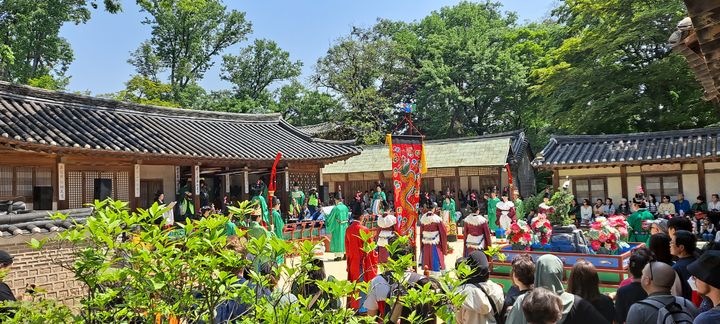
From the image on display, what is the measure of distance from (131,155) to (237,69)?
1105 inches

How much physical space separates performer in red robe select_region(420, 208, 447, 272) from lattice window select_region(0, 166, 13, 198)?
9460 mm

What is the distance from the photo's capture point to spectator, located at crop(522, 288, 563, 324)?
2.84 meters

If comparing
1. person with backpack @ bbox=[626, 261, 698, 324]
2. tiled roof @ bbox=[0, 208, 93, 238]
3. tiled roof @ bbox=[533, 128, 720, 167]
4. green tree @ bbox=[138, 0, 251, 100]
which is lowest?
person with backpack @ bbox=[626, 261, 698, 324]

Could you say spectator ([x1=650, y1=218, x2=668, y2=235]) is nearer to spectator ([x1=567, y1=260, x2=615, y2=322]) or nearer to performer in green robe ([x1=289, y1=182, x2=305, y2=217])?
spectator ([x1=567, y1=260, x2=615, y2=322])

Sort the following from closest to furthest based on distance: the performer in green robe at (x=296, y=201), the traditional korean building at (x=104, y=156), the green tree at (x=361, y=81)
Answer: the traditional korean building at (x=104, y=156)
the performer in green robe at (x=296, y=201)
the green tree at (x=361, y=81)

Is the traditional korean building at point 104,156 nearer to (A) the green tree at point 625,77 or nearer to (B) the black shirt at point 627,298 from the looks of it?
(B) the black shirt at point 627,298

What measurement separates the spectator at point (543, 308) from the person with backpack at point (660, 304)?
2.64 ft

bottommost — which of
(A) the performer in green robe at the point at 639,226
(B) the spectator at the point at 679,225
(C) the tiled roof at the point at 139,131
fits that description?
(A) the performer in green robe at the point at 639,226

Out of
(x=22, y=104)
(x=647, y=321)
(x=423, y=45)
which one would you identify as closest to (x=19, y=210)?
(x=22, y=104)

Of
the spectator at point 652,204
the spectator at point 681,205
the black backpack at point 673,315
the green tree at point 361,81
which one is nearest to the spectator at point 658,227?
the black backpack at point 673,315

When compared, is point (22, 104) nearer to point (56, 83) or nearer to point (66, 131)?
point (66, 131)

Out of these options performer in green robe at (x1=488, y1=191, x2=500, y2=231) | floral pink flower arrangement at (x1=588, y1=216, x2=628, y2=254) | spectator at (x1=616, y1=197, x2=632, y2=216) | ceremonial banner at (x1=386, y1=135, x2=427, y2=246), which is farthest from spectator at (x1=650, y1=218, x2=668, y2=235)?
performer in green robe at (x1=488, y1=191, x2=500, y2=231)

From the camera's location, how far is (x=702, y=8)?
106 inches

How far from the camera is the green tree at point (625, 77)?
17.5 meters
